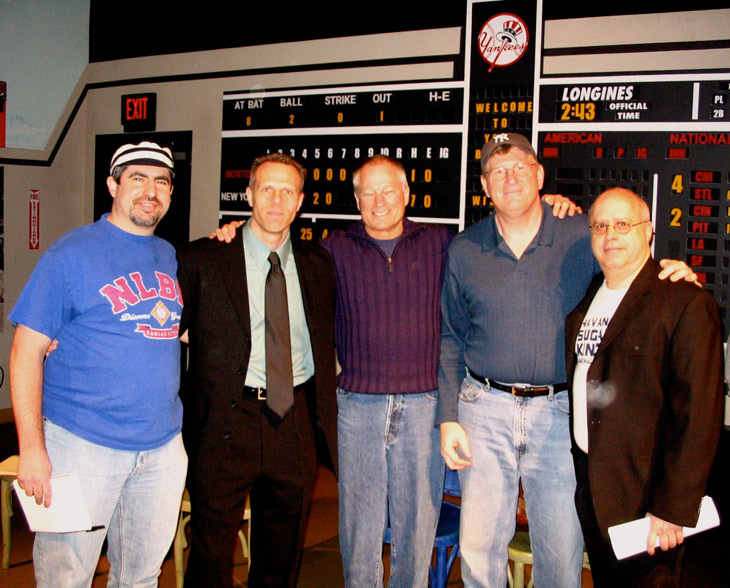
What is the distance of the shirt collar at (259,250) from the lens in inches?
90.8

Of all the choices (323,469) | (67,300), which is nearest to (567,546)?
(67,300)

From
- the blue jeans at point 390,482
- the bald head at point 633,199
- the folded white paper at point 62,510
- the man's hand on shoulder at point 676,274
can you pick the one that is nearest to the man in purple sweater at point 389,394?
the blue jeans at point 390,482

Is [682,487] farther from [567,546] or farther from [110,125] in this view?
[110,125]

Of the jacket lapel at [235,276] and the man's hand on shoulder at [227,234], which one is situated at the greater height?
the man's hand on shoulder at [227,234]

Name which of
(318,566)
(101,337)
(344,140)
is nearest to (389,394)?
(101,337)

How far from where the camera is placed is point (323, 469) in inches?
184

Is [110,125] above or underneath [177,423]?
above

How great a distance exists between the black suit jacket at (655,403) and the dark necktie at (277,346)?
98cm

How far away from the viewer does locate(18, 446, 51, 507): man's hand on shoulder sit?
183 cm

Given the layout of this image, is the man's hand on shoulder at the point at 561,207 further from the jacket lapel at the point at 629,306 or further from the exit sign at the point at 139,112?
the exit sign at the point at 139,112

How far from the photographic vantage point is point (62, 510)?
1.83 meters

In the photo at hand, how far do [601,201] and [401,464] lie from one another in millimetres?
1132

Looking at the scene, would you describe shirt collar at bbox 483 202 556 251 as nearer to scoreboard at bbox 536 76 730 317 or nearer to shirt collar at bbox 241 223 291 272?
shirt collar at bbox 241 223 291 272

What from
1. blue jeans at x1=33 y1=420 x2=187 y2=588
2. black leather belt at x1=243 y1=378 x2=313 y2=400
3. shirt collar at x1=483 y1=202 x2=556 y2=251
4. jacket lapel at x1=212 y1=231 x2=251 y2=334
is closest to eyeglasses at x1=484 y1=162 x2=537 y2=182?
shirt collar at x1=483 y1=202 x2=556 y2=251
